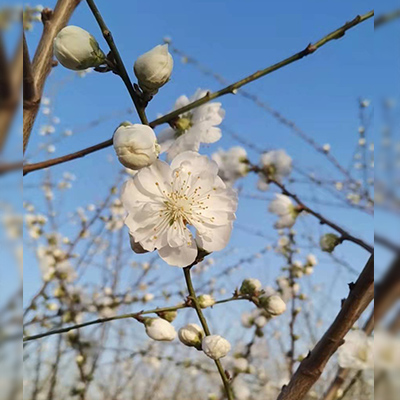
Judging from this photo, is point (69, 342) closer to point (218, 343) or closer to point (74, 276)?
point (74, 276)

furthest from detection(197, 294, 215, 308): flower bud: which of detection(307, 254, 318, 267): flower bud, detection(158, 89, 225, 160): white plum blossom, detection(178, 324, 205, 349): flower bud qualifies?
detection(307, 254, 318, 267): flower bud

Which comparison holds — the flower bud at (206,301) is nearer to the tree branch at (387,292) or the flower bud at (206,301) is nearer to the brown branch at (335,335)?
the brown branch at (335,335)

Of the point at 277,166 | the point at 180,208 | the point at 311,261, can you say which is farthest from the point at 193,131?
the point at 311,261

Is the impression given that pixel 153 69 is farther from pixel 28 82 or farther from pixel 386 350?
A: pixel 386 350

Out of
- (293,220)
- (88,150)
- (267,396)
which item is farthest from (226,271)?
(88,150)

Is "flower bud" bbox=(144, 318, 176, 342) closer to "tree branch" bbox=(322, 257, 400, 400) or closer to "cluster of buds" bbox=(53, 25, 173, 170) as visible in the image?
"cluster of buds" bbox=(53, 25, 173, 170)

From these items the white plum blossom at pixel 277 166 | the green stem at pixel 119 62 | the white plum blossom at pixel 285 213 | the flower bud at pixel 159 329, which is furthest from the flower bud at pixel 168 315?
the white plum blossom at pixel 277 166
